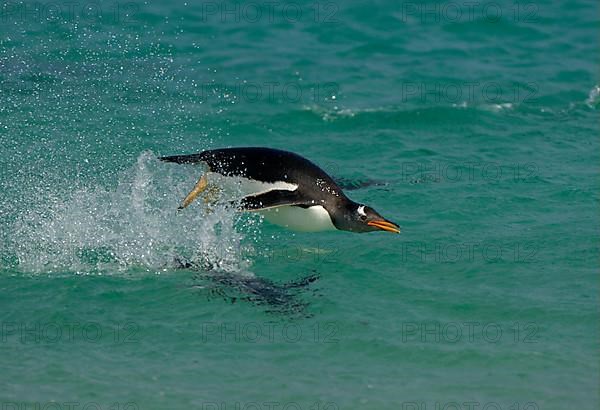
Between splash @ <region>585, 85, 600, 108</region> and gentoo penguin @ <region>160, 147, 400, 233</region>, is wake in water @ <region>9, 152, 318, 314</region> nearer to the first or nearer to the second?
gentoo penguin @ <region>160, 147, 400, 233</region>

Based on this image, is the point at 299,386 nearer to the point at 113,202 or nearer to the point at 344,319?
the point at 344,319

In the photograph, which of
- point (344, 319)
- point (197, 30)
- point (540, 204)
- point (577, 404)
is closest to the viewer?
point (577, 404)

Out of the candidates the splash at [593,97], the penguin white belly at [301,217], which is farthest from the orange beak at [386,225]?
the splash at [593,97]

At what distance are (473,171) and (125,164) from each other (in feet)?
12.0

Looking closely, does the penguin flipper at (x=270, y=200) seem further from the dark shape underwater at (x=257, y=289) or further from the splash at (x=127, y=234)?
the dark shape underwater at (x=257, y=289)

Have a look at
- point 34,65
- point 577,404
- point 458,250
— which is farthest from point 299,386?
point 34,65

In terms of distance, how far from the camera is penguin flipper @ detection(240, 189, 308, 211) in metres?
7.67

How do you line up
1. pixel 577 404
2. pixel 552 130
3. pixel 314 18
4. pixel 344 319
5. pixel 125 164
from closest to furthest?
pixel 577 404 < pixel 344 319 < pixel 125 164 < pixel 552 130 < pixel 314 18

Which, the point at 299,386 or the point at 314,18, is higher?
the point at 314,18

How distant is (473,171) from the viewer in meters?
10.9

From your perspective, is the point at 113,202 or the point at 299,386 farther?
the point at 113,202

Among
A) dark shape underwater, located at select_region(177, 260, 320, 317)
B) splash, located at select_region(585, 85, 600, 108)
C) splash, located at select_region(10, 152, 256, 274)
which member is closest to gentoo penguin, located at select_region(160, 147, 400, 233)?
splash, located at select_region(10, 152, 256, 274)

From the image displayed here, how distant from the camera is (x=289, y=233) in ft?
29.5

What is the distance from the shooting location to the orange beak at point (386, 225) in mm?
7906
